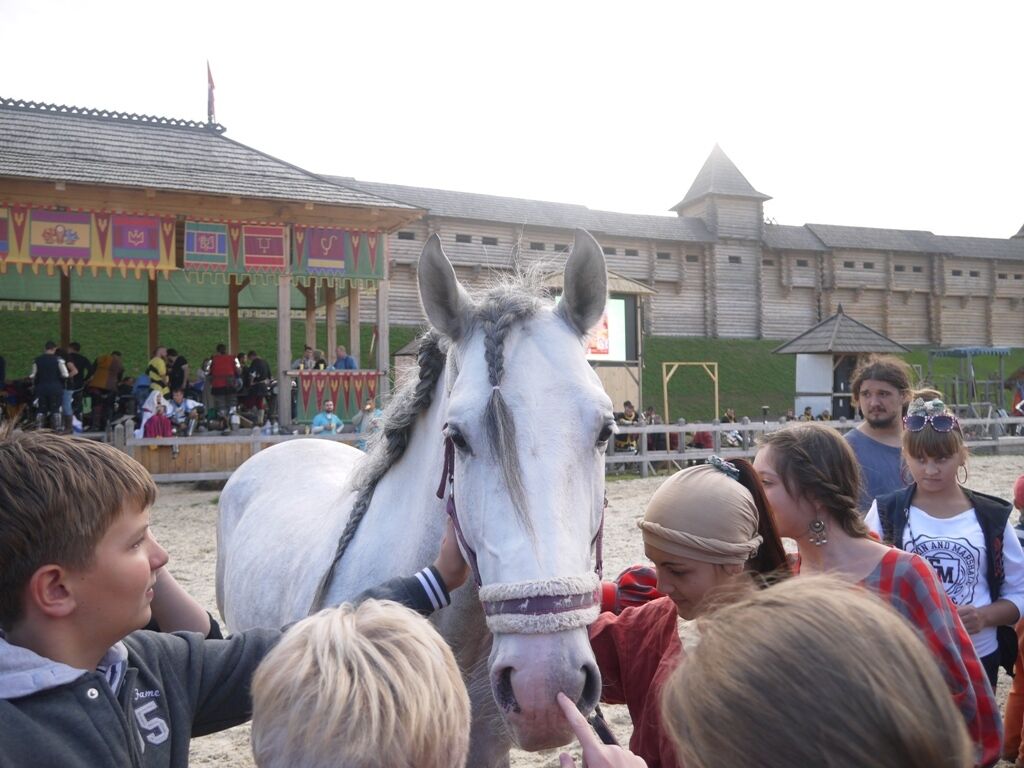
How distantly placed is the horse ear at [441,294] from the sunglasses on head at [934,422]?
6.25 feet

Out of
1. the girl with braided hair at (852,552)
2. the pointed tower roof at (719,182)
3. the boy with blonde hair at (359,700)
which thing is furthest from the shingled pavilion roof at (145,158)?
the pointed tower roof at (719,182)

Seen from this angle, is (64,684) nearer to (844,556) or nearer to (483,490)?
(483,490)

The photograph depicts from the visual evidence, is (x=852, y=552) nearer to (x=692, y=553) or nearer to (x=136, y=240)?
(x=692, y=553)

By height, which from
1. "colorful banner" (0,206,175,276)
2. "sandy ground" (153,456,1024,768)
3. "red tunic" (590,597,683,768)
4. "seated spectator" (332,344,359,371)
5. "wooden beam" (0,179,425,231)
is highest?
"wooden beam" (0,179,425,231)

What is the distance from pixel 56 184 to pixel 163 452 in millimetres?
4558

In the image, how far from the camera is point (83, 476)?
1.18m

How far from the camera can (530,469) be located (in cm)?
158

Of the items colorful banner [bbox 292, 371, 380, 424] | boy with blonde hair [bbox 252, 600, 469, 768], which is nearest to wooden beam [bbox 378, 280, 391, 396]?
colorful banner [bbox 292, 371, 380, 424]

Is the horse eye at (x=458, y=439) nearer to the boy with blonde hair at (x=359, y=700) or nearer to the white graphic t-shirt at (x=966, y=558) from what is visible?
the boy with blonde hair at (x=359, y=700)

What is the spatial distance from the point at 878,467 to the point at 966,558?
94cm

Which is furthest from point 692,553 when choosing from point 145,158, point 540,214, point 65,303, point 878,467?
point 540,214

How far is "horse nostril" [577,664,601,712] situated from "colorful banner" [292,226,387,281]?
39.9ft

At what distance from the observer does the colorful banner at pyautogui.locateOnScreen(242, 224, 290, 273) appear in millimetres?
12469

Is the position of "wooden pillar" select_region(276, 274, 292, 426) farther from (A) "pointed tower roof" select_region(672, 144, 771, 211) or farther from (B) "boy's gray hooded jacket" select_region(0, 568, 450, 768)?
(A) "pointed tower roof" select_region(672, 144, 771, 211)
